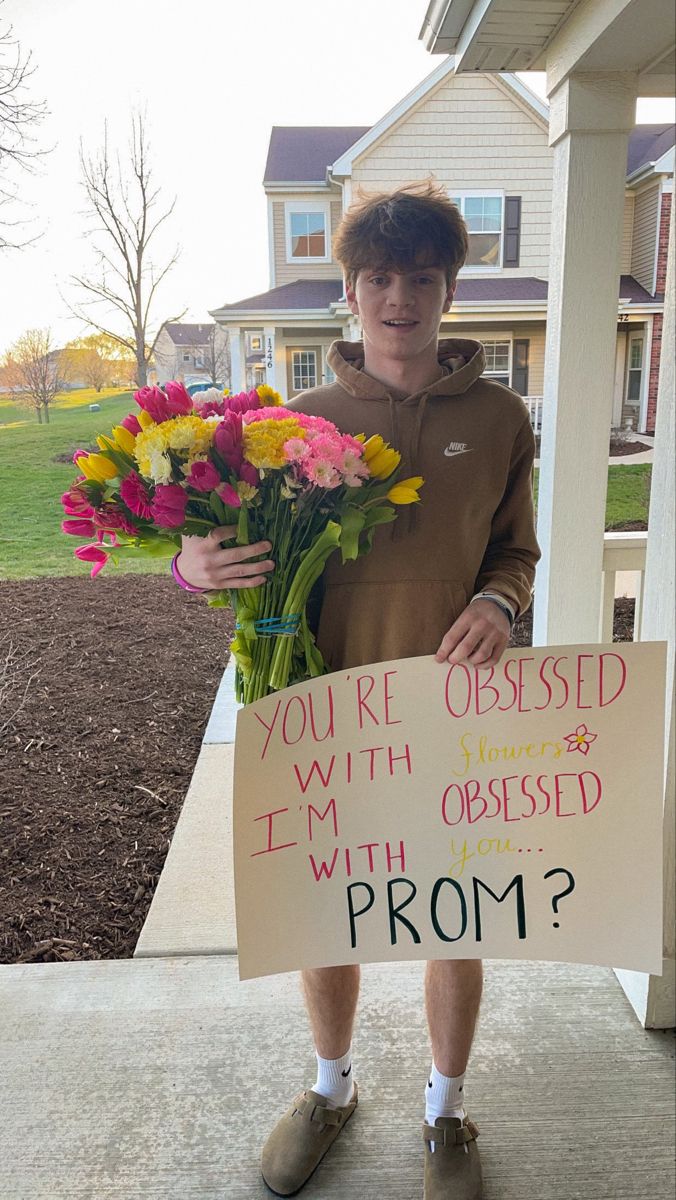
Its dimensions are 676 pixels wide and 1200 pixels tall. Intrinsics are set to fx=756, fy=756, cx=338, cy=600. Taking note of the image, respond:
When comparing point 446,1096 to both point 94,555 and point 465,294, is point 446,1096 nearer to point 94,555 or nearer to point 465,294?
point 94,555

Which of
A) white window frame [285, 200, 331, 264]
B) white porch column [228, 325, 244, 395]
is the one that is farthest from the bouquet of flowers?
white window frame [285, 200, 331, 264]

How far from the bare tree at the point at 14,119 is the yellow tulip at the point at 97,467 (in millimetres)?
1838

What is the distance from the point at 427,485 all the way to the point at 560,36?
1.24 metres

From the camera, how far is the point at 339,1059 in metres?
1.31

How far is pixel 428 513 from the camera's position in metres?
1.11

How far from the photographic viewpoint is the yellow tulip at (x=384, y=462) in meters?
0.99

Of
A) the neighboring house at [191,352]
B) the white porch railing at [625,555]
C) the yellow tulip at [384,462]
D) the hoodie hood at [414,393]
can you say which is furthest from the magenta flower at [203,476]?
the neighboring house at [191,352]

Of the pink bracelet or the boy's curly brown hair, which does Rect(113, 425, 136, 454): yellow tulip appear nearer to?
the pink bracelet

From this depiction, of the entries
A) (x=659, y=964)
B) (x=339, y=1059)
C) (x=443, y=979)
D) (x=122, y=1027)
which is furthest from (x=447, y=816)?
(x=122, y=1027)

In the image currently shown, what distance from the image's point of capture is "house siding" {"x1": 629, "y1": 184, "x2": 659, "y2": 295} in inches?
108

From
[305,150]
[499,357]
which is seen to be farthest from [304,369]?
[499,357]

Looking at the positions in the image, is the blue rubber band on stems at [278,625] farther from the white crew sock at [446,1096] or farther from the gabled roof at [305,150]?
the gabled roof at [305,150]

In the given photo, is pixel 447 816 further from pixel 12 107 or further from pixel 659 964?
pixel 12 107

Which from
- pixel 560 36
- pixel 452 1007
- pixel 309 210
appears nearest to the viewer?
pixel 452 1007
